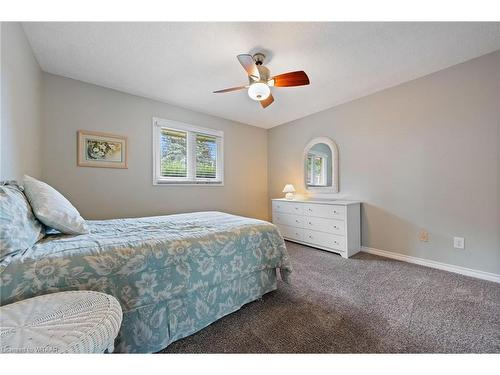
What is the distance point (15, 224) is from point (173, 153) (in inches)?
94.8

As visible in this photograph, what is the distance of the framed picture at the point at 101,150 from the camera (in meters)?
2.50

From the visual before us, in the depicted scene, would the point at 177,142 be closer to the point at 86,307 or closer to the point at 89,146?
the point at 89,146

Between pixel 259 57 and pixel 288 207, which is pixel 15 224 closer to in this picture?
pixel 259 57

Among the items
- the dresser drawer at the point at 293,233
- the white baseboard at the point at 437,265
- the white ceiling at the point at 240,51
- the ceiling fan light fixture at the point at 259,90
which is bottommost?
the white baseboard at the point at 437,265

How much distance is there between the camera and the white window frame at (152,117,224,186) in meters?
3.06

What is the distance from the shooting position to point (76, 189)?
2475mm

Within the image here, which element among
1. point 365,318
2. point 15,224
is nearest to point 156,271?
point 15,224

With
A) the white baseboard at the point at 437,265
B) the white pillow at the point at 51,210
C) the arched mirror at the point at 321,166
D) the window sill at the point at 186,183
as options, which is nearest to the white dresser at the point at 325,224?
the white baseboard at the point at 437,265

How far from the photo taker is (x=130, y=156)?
2.84 meters

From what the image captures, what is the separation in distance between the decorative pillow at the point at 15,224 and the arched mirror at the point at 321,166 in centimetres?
346

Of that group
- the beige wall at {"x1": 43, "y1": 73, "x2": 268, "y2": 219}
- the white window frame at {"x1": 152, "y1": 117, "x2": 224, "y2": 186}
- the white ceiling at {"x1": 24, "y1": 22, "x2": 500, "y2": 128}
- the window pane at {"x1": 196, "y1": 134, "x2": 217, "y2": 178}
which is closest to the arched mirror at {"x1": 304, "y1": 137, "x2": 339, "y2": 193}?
the white ceiling at {"x1": 24, "y1": 22, "x2": 500, "y2": 128}

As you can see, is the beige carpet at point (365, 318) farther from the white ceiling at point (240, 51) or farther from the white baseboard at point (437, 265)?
the white ceiling at point (240, 51)

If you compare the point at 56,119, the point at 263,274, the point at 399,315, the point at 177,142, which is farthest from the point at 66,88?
the point at 399,315

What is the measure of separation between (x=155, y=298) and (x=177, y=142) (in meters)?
2.63
